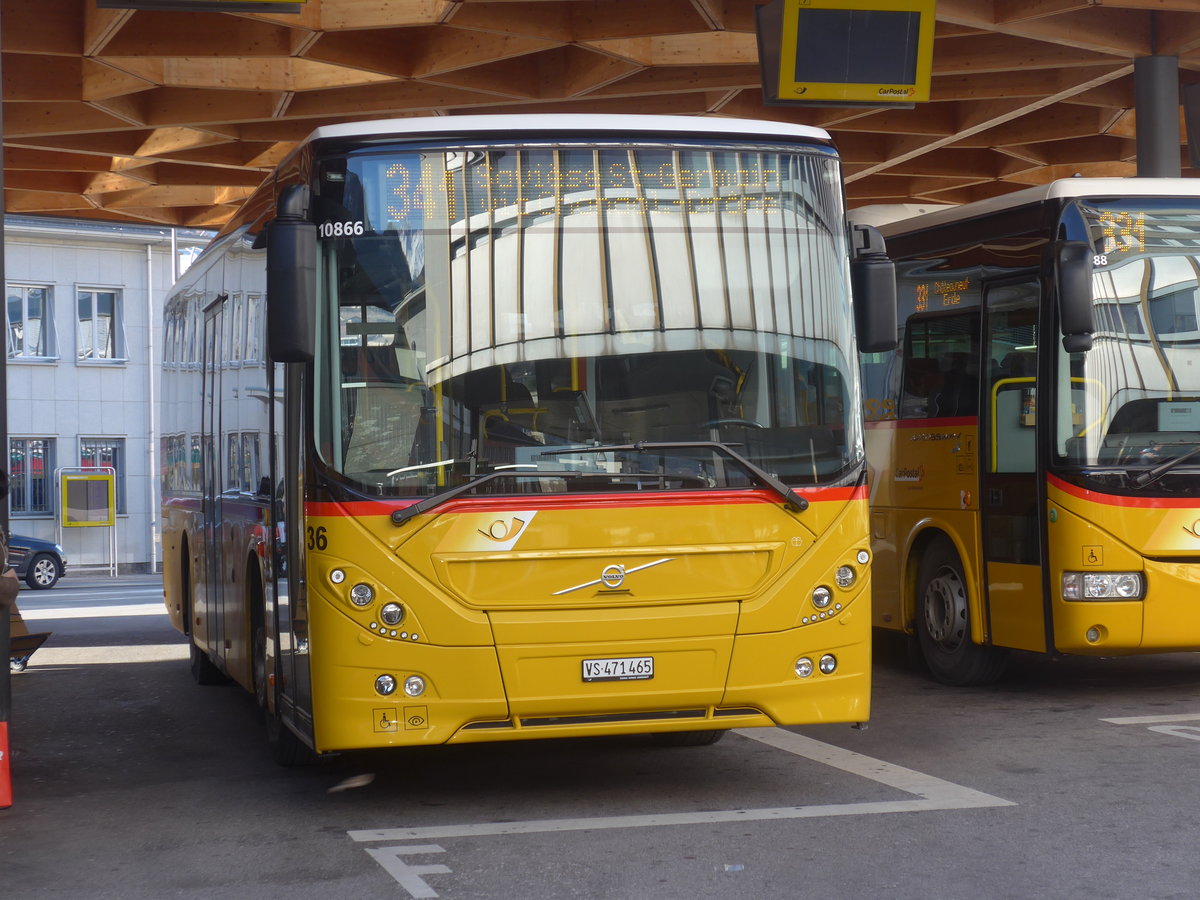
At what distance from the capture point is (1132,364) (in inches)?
400

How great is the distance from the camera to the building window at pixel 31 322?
3831 cm

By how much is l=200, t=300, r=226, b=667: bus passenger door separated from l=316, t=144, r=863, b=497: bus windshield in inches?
131

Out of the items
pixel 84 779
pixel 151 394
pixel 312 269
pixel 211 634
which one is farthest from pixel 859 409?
pixel 151 394

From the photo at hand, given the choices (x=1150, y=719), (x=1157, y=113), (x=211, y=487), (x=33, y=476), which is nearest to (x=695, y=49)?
(x=1157, y=113)

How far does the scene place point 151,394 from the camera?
3959 cm

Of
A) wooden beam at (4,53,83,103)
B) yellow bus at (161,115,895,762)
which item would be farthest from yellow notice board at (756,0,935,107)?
wooden beam at (4,53,83,103)

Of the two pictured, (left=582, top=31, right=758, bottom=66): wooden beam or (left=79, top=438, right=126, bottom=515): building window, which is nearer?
(left=582, top=31, right=758, bottom=66): wooden beam

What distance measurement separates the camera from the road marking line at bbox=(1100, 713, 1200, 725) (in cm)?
986

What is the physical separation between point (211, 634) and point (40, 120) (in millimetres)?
8205

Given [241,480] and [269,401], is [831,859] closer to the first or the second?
[269,401]

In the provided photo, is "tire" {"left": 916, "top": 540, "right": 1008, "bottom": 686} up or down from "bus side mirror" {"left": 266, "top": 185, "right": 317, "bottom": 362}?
down

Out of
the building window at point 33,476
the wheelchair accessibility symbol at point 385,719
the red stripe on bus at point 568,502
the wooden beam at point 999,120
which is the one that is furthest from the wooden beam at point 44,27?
the building window at point 33,476

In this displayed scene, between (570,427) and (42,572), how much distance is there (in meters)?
27.6

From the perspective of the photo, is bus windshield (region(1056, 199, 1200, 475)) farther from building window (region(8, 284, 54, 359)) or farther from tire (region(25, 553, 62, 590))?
building window (region(8, 284, 54, 359))
